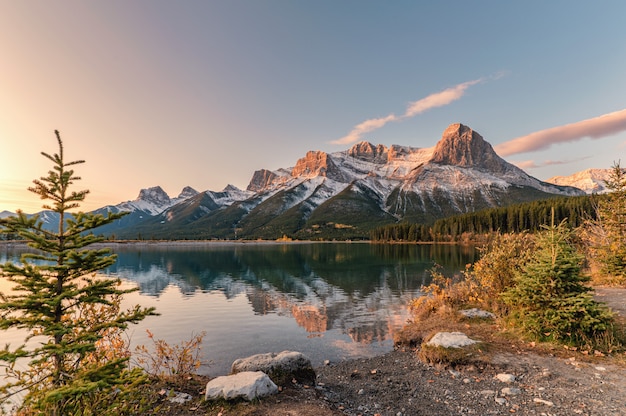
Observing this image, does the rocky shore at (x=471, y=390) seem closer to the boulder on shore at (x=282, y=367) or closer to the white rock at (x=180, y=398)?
the white rock at (x=180, y=398)

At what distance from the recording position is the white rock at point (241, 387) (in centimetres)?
1217

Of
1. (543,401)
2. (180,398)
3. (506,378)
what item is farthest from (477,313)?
(180,398)

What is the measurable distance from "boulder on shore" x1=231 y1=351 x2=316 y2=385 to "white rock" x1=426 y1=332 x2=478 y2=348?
7.64 metres

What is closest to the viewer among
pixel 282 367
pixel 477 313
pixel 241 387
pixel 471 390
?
pixel 241 387

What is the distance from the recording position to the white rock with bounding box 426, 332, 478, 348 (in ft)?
59.2

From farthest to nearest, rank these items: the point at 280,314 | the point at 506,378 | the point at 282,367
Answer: the point at 280,314, the point at 282,367, the point at 506,378

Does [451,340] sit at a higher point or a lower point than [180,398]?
lower

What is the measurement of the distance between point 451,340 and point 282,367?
32.2 feet

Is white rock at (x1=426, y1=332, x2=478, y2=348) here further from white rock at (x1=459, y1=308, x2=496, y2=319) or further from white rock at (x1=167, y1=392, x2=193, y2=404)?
white rock at (x1=167, y1=392, x2=193, y2=404)

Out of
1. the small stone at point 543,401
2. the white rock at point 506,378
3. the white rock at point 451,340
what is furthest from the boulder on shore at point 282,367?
the small stone at point 543,401

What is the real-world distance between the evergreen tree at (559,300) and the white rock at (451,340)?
3.53 m

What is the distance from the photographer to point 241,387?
40.5ft

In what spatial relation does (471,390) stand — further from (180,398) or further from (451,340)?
(180,398)

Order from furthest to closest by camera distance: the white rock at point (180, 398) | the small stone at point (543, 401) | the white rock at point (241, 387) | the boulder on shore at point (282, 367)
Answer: the boulder on shore at point (282, 367) → the white rock at point (180, 398) → the white rock at point (241, 387) → the small stone at point (543, 401)
